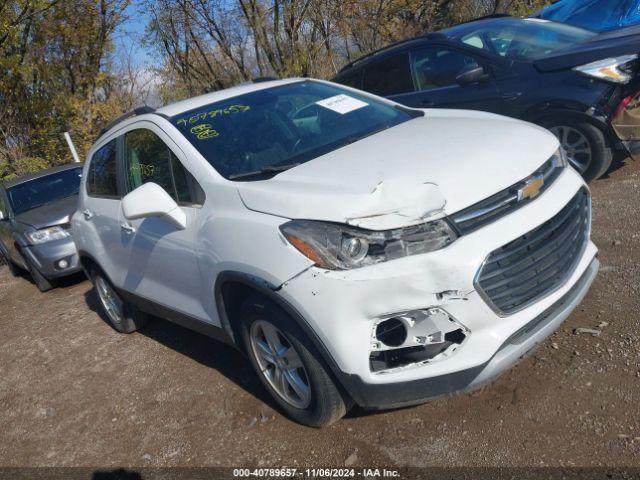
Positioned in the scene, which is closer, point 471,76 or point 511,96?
point 471,76

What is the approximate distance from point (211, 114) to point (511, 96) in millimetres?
3190

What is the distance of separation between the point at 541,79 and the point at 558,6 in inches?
246

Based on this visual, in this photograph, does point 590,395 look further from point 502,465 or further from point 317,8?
point 317,8

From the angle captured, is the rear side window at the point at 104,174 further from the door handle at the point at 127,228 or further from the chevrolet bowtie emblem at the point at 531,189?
the chevrolet bowtie emblem at the point at 531,189

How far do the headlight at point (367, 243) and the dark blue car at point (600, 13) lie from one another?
7.71 meters

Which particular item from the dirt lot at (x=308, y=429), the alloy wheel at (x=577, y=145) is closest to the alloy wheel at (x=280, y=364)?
the dirt lot at (x=308, y=429)

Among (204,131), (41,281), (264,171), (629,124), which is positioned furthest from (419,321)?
(41,281)

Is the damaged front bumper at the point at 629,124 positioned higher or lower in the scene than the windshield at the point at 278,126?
lower

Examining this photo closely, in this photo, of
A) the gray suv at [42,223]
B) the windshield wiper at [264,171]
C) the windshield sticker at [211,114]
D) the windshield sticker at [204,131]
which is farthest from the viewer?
the gray suv at [42,223]

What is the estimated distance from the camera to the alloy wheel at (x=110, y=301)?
4863 mm

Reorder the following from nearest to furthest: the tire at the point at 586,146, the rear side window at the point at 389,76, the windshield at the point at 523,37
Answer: the tire at the point at 586,146 < the windshield at the point at 523,37 < the rear side window at the point at 389,76

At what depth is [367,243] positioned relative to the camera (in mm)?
2391

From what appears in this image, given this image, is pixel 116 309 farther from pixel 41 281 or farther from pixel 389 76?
pixel 389 76

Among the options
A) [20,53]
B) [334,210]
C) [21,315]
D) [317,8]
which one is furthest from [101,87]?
[334,210]
